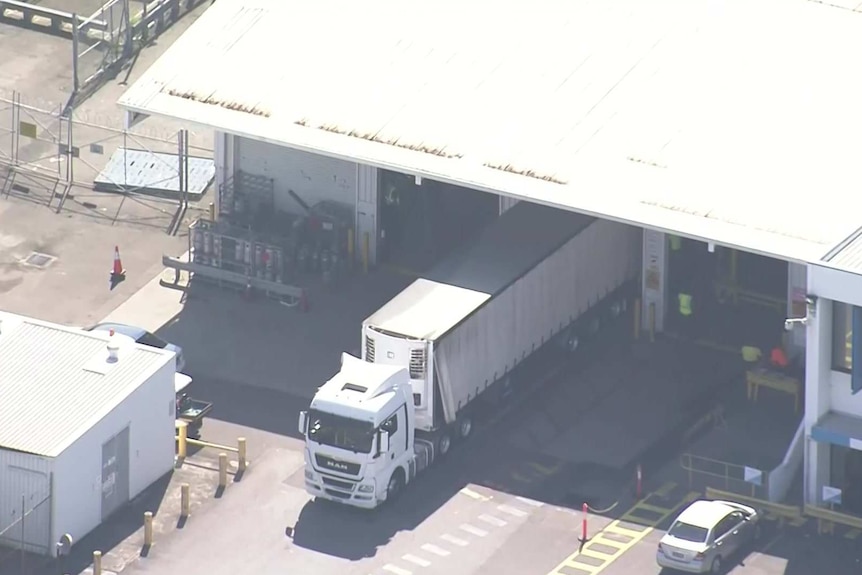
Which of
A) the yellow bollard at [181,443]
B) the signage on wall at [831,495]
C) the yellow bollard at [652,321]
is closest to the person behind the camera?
the signage on wall at [831,495]

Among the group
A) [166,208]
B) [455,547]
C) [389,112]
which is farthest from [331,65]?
[455,547]

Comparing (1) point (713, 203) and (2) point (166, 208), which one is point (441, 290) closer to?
(1) point (713, 203)

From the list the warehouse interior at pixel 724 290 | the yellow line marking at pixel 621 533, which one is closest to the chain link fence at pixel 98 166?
the warehouse interior at pixel 724 290

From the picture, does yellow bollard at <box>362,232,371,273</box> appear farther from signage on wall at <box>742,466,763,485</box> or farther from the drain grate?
signage on wall at <box>742,466,763,485</box>

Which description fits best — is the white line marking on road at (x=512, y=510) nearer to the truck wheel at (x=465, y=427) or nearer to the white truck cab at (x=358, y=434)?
the white truck cab at (x=358, y=434)

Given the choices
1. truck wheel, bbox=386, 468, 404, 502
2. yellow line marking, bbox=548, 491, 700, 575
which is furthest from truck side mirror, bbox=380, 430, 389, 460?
yellow line marking, bbox=548, 491, 700, 575

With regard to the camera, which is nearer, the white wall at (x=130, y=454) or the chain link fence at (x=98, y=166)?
the white wall at (x=130, y=454)

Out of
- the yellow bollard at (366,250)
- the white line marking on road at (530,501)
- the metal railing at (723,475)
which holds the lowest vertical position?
the white line marking on road at (530,501)
